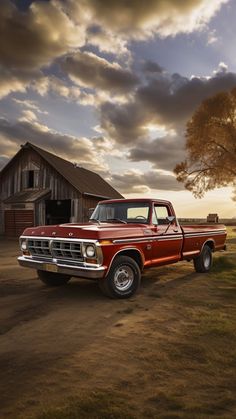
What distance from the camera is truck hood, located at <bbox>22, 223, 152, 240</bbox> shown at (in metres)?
6.18

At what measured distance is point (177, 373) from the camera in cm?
354

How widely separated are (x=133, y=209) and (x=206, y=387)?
4.92 metres

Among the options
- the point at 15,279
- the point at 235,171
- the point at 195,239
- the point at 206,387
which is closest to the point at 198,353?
the point at 206,387

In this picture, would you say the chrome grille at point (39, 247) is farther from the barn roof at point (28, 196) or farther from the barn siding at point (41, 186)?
the barn roof at point (28, 196)

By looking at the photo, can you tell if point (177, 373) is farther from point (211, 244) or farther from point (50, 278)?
point (211, 244)

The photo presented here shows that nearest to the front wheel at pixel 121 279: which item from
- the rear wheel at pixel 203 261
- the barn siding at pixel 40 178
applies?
the rear wheel at pixel 203 261

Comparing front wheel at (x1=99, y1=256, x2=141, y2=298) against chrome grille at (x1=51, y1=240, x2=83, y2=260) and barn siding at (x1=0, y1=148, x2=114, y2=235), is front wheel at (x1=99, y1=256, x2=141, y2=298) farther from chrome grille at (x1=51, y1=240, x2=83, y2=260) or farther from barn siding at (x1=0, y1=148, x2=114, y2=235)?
barn siding at (x1=0, y1=148, x2=114, y2=235)

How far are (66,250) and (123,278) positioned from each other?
1.30 m

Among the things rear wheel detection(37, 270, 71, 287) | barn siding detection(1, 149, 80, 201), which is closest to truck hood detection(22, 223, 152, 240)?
rear wheel detection(37, 270, 71, 287)

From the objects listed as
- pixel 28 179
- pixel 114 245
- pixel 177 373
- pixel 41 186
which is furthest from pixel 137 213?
pixel 28 179

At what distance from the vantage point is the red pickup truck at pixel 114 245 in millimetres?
6188

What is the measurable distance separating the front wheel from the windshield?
1.27 meters

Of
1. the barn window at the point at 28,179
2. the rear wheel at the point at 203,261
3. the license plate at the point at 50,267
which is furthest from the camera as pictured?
the barn window at the point at 28,179

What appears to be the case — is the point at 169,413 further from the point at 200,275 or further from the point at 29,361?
the point at 200,275
